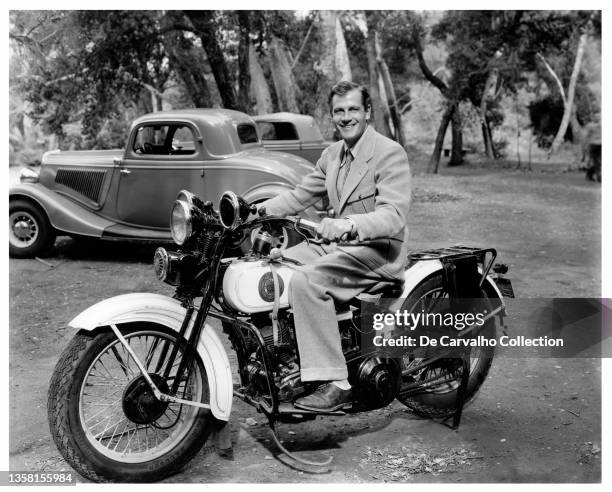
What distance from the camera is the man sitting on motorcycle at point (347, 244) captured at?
3121 millimetres

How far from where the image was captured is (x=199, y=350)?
317 cm

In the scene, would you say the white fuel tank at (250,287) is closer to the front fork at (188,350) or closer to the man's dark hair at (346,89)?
the front fork at (188,350)

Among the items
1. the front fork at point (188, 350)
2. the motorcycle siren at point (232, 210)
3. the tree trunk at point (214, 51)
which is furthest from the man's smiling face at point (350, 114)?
the tree trunk at point (214, 51)

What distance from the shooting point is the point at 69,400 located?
2.93 metres

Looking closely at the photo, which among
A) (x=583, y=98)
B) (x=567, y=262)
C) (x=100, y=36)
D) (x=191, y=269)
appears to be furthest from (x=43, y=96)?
(x=583, y=98)

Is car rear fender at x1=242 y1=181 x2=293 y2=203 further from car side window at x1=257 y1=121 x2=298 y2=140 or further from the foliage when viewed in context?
car side window at x1=257 y1=121 x2=298 y2=140

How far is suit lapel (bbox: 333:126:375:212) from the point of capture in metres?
3.37

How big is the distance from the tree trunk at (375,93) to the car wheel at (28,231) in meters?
10.3

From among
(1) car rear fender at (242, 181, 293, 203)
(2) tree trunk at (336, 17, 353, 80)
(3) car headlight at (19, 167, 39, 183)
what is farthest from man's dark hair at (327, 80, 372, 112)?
(2) tree trunk at (336, 17, 353, 80)

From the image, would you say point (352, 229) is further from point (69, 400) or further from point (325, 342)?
point (69, 400)

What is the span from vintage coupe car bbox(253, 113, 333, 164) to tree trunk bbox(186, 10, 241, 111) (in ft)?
9.30

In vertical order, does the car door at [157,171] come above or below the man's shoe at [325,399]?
above

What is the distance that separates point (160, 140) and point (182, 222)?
584 cm

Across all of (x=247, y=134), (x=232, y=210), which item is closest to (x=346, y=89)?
(x=232, y=210)
